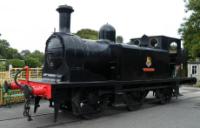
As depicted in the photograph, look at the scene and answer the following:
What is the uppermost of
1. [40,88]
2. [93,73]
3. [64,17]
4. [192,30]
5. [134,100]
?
[192,30]

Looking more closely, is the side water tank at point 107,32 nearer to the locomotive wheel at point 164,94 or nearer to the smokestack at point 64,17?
the smokestack at point 64,17

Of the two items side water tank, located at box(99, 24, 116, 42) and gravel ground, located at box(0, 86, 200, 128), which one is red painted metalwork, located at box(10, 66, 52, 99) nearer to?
gravel ground, located at box(0, 86, 200, 128)

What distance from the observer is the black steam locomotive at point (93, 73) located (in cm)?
754

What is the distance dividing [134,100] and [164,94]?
7.73 feet

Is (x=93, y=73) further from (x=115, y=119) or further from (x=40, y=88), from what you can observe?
(x=40, y=88)

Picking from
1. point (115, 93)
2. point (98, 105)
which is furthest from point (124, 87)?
point (98, 105)

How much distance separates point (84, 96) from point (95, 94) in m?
0.40

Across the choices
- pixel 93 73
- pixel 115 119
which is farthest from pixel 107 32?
pixel 115 119

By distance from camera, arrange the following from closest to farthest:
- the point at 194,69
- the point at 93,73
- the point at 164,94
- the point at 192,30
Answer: the point at 93,73 → the point at 164,94 → the point at 192,30 → the point at 194,69

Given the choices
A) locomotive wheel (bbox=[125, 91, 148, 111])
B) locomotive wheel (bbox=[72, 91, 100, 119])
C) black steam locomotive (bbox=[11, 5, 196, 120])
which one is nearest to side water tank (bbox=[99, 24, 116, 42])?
black steam locomotive (bbox=[11, 5, 196, 120])

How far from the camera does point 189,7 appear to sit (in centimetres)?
2734

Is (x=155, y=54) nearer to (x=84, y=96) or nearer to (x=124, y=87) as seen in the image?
(x=124, y=87)

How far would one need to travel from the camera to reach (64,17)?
7.87 metres

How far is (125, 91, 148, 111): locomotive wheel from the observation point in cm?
943
